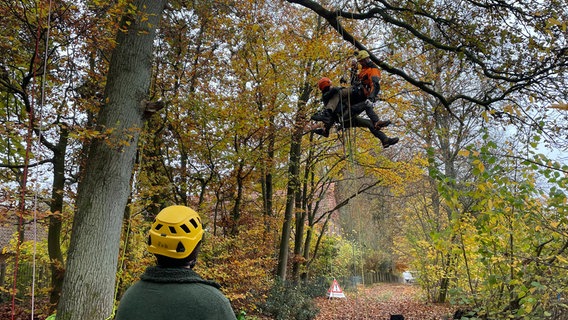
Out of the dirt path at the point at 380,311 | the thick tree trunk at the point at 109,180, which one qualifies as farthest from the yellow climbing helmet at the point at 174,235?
the dirt path at the point at 380,311

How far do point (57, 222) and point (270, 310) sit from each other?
5.93 m

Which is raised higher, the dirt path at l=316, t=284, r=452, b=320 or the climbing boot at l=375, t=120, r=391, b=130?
the climbing boot at l=375, t=120, r=391, b=130

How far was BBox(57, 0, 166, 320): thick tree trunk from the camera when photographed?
4.15m

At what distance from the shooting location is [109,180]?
14.6 ft

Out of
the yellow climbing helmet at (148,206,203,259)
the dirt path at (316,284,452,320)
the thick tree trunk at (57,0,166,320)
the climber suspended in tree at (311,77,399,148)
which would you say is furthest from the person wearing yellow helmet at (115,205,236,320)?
the dirt path at (316,284,452,320)

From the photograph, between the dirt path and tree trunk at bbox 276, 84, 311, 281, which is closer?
tree trunk at bbox 276, 84, 311, 281

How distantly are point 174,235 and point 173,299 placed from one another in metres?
0.27

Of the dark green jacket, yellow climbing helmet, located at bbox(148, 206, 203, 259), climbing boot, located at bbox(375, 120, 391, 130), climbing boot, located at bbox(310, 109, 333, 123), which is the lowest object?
the dark green jacket

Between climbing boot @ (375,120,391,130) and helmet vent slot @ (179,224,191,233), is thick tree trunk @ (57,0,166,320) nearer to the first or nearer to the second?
helmet vent slot @ (179,224,191,233)

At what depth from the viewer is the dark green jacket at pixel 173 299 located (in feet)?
5.41

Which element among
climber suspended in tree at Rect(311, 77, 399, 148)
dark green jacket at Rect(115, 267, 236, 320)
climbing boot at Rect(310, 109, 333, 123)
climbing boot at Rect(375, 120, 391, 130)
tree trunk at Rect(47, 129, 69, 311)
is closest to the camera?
dark green jacket at Rect(115, 267, 236, 320)

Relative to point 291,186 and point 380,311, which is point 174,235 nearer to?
point 291,186

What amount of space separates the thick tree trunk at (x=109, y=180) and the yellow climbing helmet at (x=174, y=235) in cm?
284

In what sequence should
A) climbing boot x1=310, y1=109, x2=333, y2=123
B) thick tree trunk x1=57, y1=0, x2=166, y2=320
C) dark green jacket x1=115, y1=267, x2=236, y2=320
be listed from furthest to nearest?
climbing boot x1=310, y1=109, x2=333, y2=123 < thick tree trunk x1=57, y1=0, x2=166, y2=320 < dark green jacket x1=115, y1=267, x2=236, y2=320
